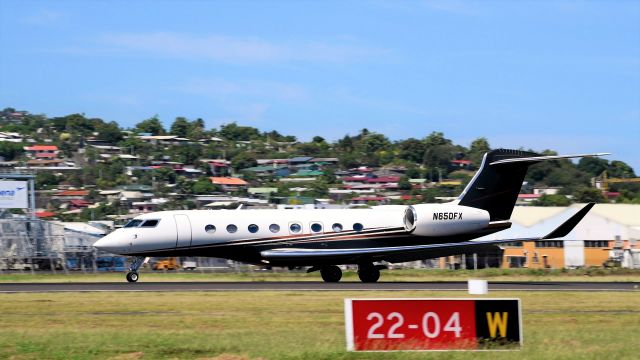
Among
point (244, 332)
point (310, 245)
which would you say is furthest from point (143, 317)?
point (310, 245)

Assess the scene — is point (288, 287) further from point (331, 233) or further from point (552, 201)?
point (552, 201)

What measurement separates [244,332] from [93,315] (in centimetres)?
527

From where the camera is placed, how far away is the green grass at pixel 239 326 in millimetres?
17578

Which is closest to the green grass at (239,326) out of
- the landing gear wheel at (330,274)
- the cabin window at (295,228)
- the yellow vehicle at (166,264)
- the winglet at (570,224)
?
the winglet at (570,224)

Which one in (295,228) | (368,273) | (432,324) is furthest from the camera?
(295,228)

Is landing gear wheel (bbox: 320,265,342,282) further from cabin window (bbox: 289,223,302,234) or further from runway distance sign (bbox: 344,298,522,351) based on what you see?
runway distance sign (bbox: 344,298,522,351)

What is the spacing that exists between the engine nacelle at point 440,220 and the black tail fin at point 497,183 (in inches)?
30.5

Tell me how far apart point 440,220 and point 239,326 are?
18.9m

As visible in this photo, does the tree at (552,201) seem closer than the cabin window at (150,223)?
No

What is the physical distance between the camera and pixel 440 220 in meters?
39.6

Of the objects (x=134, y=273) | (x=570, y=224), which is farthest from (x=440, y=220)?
(x=134, y=273)

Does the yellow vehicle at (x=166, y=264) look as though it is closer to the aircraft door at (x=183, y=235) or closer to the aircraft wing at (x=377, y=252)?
the aircraft door at (x=183, y=235)

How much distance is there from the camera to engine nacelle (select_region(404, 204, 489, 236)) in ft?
129

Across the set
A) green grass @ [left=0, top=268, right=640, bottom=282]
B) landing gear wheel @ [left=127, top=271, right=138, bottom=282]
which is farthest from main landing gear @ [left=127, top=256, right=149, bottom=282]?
green grass @ [left=0, top=268, right=640, bottom=282]
